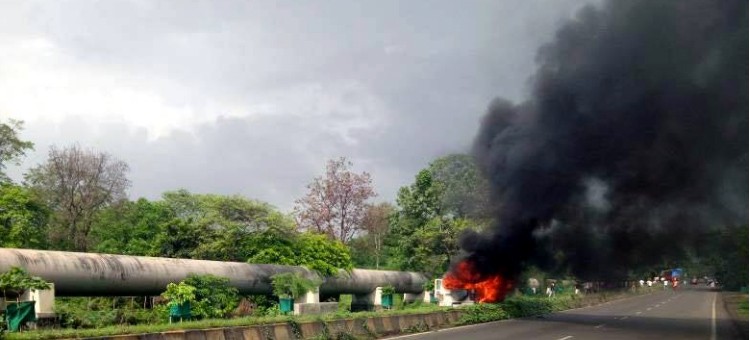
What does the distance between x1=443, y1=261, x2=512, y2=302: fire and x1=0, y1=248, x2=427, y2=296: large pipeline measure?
863 centimetres

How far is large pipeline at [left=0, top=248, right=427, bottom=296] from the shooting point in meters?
19.0

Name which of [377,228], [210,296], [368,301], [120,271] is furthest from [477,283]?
[377,228]

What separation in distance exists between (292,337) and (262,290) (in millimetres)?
8285

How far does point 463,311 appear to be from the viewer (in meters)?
29.9

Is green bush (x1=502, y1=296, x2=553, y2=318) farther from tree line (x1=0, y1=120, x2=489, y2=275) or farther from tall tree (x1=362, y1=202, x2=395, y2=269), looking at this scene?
Result: tall tree (x1=362, y1=202, x2=395, y2=269)

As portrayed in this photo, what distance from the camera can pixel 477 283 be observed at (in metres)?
35.0

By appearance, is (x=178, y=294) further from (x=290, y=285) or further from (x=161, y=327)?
(x=290, y=285)

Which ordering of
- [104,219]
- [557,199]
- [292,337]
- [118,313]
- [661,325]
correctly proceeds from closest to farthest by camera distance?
[292,337] → [118,313] → [661,325] → [557,199] → [104,219]

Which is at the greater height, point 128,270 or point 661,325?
point 128,270

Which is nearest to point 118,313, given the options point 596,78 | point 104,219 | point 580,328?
point 580,328

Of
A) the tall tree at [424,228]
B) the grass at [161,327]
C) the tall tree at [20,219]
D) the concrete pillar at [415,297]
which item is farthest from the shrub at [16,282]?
the tall tree at [424,228]

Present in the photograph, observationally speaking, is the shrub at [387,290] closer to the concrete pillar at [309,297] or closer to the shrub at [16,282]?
the concrete pillar at [309,297]

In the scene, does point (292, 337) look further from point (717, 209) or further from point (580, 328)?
point (717, 209)

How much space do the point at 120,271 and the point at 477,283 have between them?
18861 millimetres
